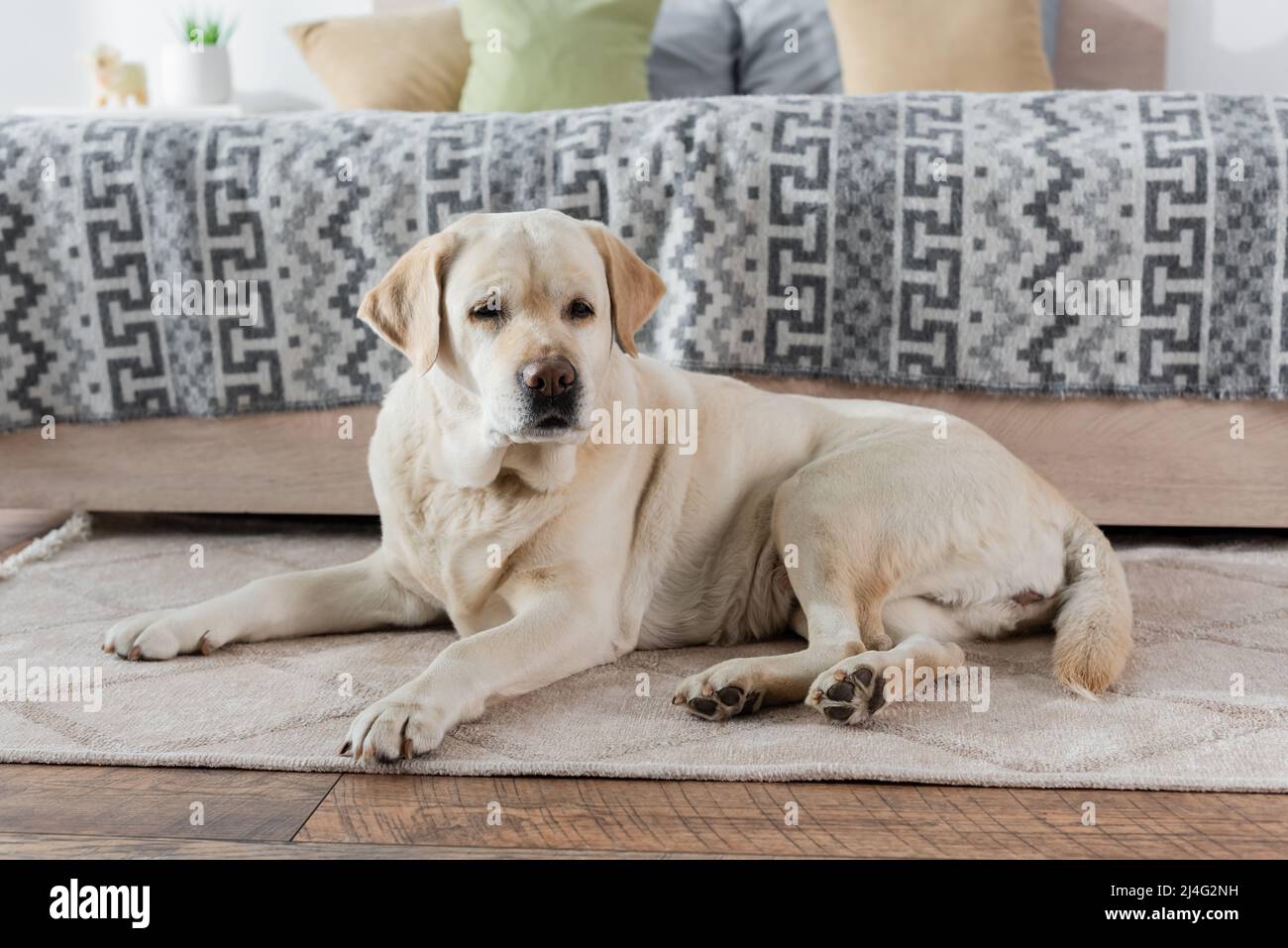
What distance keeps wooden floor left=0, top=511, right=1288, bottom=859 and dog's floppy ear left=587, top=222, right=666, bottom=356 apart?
73cm

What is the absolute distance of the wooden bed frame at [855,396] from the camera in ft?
8.10

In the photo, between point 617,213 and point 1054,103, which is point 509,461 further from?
point 1054,103

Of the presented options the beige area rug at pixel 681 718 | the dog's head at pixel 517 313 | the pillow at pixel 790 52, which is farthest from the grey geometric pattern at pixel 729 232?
the pillow at pixel 790 52

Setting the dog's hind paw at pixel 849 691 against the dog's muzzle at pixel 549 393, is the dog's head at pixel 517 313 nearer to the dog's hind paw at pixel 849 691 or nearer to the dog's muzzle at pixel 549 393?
the dog's muzzle at pixel 549 393

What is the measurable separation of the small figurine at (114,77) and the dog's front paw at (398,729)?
433 cm

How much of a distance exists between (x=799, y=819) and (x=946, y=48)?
2987 millimetres

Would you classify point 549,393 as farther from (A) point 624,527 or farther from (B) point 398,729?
(B) point 398,729

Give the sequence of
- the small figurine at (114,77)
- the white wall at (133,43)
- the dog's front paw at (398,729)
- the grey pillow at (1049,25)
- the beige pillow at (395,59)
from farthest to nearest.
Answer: the white wall at (133,43), the small figurine at (114,77), the grey pillow at (1049,25), the beige pillow at (395,59), the dog's front paw at (398,729)

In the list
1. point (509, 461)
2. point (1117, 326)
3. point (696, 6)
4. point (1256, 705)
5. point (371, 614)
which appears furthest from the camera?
point (696, 6)

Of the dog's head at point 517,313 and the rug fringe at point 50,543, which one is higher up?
the dog's head at point 517,313

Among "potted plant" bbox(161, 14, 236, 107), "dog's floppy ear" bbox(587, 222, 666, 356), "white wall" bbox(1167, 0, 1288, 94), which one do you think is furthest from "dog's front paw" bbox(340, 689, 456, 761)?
"white wall" bbox(1167, 0, 1288, 94)

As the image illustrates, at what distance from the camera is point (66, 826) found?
1.35m

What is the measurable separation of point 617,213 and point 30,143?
1.28 meters

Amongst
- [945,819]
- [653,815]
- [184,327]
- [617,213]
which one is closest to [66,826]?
[653,815]
